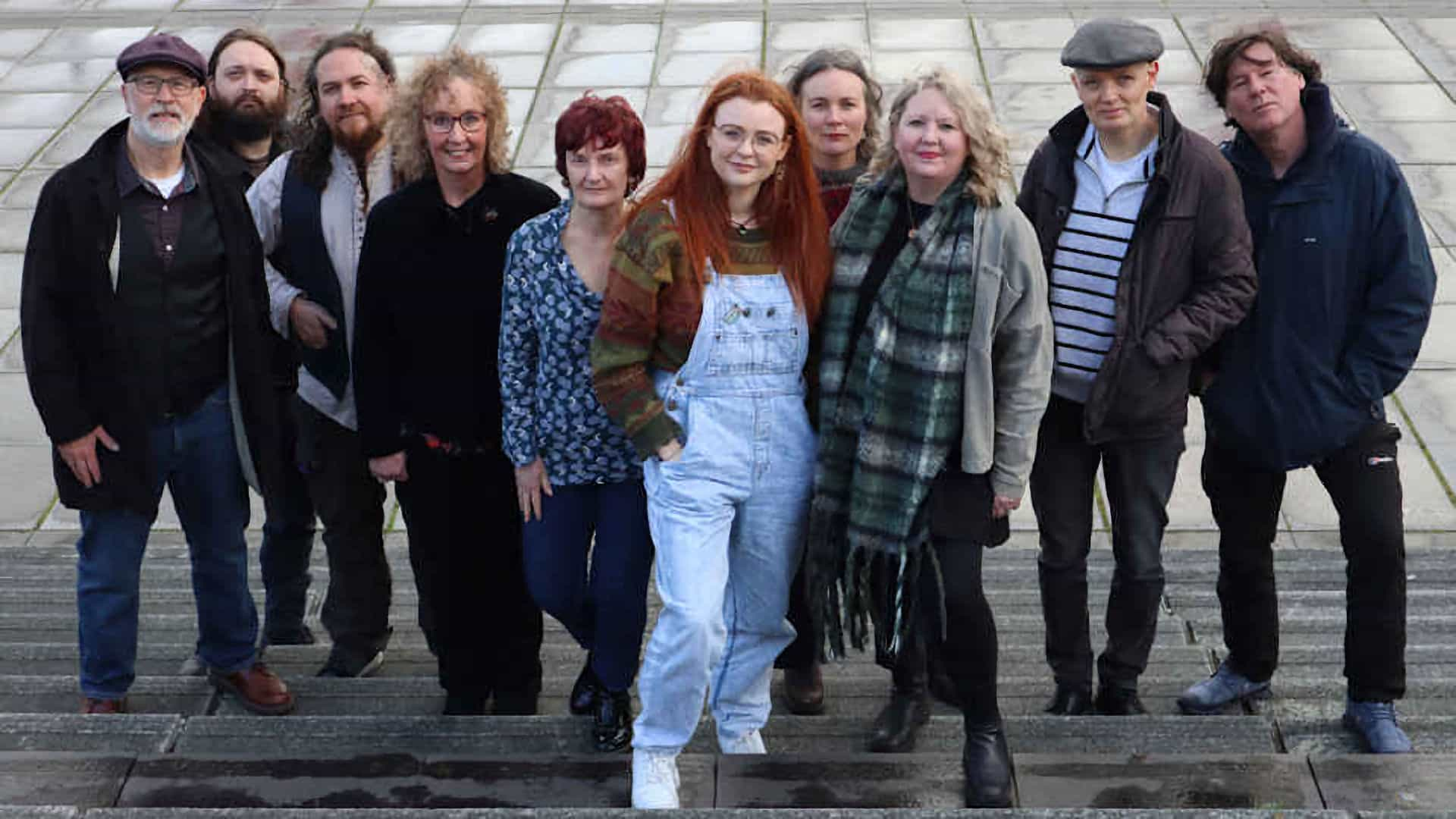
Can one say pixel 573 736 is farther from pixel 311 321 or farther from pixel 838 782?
pixel 311 321

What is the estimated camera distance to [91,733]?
4234 mm

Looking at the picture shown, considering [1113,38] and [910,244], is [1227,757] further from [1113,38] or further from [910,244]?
[1113,38]

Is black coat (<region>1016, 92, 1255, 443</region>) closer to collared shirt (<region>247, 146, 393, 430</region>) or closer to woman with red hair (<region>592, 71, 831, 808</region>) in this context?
woman with red hair (<region>592, 71, 831, 808</region>)

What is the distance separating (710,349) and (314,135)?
152cm

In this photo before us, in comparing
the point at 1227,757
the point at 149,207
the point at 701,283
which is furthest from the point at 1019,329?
the point at 149,207

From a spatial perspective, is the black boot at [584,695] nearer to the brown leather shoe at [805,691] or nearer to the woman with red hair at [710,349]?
the brown leather shoe at [805,691]

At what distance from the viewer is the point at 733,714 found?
4266 mm

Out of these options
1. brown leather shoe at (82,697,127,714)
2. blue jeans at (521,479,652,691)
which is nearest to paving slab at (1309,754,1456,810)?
blue jeans at (521,479,652,691)

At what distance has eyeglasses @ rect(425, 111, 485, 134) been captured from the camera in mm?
4344

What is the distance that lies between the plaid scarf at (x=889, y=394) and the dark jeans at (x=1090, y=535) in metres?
0.56

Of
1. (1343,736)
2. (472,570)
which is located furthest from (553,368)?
(1343,736)

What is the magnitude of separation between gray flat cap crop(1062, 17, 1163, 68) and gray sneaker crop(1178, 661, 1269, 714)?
1.63 metres

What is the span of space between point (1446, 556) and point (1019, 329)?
3.19 m

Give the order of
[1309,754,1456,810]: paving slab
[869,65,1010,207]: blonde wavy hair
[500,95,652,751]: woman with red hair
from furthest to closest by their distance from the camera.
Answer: [500,95,652,751]: woman with red hair, [869,65,1010,207]: blonde wavy hair, [1309,754,1456,810]: paving slab
